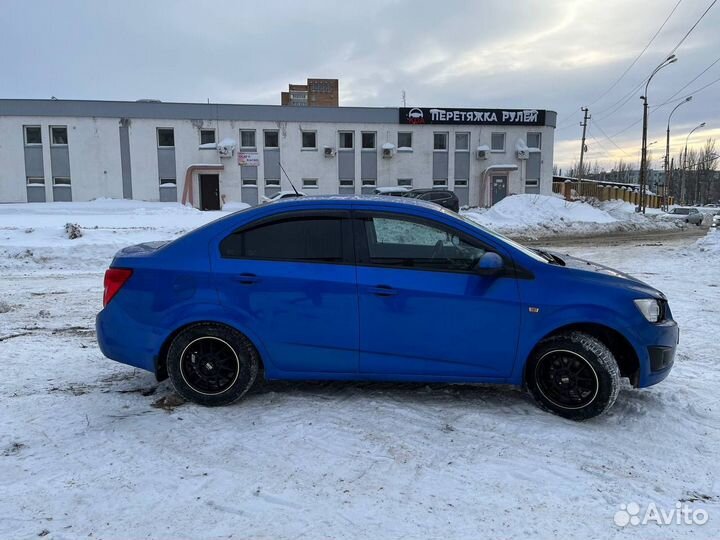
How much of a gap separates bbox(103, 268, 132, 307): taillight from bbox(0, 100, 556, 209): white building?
30.8 metres

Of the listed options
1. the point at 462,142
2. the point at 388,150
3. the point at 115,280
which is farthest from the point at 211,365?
the point at 462,142

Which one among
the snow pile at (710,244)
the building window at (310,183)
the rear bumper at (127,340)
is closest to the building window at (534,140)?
the building window at (310,183)

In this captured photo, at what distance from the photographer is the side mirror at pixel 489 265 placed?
12.9 feet

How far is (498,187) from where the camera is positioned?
37344 millimetres

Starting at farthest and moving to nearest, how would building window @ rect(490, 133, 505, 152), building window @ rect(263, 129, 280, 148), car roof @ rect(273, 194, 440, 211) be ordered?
building window @ rect(490, 133, 505, 152), building window @ rect(263, 129, 280, 148), car roof @ rect(273, 194, 440, 211)

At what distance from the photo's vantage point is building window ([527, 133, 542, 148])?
124ft

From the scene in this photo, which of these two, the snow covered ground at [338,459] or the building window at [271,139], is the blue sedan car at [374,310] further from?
the building window at [271,139]

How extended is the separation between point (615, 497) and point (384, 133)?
114 ft

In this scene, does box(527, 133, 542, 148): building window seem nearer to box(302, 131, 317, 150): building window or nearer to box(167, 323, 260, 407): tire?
box(302, 131, 317, 150): building window

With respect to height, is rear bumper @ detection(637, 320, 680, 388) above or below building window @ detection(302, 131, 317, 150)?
below

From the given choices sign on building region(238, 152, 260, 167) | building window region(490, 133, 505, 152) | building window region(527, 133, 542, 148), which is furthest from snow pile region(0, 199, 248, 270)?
building window region(527, 133, 542, 148)

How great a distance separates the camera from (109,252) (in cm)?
1337

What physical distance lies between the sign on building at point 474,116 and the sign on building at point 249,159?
32.3 feet

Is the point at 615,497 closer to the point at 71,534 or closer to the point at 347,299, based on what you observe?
the point at 347,299
